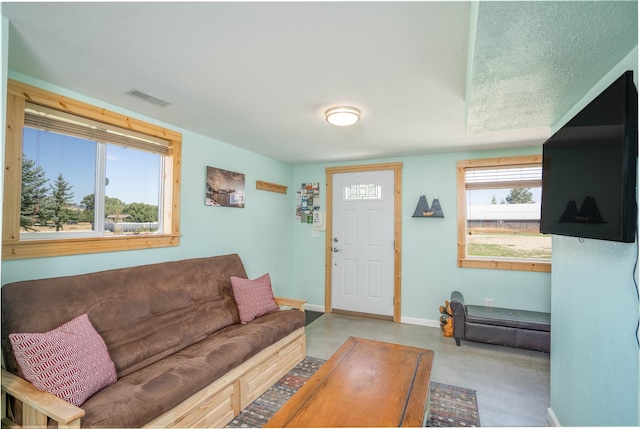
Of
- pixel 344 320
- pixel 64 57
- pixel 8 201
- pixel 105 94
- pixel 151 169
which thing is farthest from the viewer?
pixel 344 320

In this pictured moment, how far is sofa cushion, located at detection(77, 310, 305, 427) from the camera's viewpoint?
1454 millimetres

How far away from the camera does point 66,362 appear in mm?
1535

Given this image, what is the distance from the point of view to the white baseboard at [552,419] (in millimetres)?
1993

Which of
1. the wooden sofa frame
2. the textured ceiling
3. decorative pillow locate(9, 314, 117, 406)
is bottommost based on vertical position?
the wooden sofa frame

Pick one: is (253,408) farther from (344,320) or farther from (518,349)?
(518,349)

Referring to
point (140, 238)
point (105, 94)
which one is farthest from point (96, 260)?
point (105, 94)

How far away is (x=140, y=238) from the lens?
2.57 metres

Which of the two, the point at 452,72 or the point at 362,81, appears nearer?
the point at 452,72

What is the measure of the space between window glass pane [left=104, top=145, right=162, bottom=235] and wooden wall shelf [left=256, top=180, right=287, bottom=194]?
4.58ft

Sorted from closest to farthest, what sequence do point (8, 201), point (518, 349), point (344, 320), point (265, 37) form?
point (265, 37)
point (8, 201)
point (518, 349)
point (344, 320)

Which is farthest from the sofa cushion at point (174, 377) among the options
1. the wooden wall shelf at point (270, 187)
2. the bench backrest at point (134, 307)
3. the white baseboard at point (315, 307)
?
the white baseboard at point (315, 307)

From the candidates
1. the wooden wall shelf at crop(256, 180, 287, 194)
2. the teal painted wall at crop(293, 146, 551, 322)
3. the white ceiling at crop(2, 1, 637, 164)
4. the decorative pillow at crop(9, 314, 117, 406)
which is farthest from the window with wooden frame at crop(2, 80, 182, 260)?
the teal painted wall at crop(293, 146, 551, 322)

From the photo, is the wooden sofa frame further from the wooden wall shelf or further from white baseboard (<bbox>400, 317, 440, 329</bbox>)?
white baseboard (<bbox>400, 317, 440, 329</bbox>)

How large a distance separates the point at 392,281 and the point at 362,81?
→ 9.97ft
